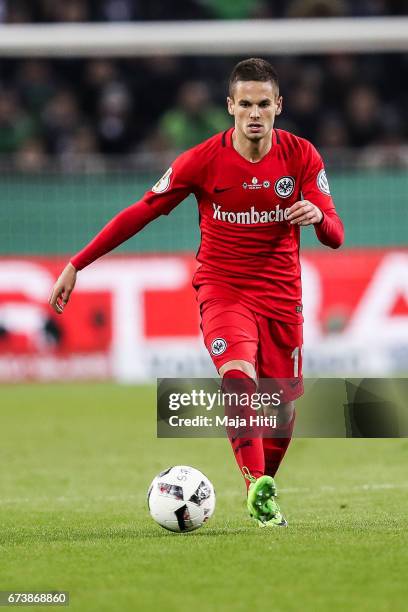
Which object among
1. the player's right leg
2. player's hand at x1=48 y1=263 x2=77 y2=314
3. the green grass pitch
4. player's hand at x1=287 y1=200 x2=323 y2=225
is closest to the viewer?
the green grass pitch

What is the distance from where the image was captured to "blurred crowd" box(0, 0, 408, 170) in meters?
17.0

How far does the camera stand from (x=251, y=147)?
688 cm

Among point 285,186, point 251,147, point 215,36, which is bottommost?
point 285,186

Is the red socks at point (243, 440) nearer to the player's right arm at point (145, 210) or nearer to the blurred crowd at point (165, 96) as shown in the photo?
the player's right arm at point (145, 210)

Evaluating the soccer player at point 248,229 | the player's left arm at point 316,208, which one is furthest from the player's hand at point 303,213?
the soccer player at point 248,229

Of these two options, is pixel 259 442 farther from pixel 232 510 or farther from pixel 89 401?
pixel 89 401

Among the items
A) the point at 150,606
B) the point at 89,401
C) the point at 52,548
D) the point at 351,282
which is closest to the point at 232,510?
the point at 52,548

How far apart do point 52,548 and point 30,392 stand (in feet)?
33.7

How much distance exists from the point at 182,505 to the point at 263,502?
0.40 meters

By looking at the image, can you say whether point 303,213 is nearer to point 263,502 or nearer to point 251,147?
point 251,147

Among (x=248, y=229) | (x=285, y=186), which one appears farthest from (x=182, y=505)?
(x=285, y=186)

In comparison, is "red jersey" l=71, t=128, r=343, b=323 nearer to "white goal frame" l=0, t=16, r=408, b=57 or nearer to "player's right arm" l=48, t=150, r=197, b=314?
"player's right arm" l=48, t=150, r=197, b=314

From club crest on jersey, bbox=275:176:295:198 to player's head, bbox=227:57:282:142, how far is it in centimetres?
28

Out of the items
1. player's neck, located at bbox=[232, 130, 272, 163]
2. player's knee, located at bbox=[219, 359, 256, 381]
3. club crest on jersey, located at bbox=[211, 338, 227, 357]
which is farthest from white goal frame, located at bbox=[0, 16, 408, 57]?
player's knee, located at bbox=[219, 359, 256, 381]
